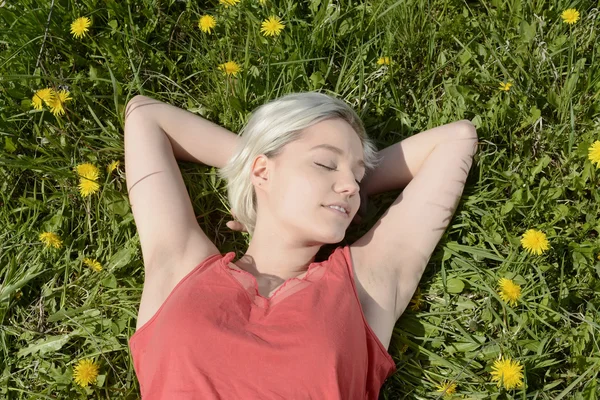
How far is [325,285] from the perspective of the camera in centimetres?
259

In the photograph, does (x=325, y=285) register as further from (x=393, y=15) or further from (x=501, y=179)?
(x=393, y=15)

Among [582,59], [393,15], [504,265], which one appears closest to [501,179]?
[504,265]

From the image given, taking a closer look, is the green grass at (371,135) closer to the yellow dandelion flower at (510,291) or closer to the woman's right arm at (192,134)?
the yellow dandelion flower at (510,291)

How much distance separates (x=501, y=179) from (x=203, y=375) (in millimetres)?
1875

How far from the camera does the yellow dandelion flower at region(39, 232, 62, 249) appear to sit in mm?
3271

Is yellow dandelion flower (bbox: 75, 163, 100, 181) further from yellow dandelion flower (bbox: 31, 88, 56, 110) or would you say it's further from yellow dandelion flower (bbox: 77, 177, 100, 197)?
yellow dandelion flower (bbox: 31, 88, 56, 110)

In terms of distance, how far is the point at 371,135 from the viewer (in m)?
3.55

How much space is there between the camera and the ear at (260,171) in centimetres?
281

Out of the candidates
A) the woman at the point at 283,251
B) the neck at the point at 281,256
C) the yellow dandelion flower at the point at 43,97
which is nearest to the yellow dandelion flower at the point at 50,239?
the woman at the point at 283,251

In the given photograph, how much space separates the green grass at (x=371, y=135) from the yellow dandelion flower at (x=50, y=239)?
74 mm

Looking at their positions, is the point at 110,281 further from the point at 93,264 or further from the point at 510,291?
the point at 510,291

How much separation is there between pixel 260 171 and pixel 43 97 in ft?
4.70

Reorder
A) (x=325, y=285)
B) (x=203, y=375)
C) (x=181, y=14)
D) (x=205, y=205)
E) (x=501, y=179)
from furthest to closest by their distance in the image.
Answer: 1. (x=181, y=14)
2. (x=205, y=205)
3. (x=501, y=179)
4. (x=325, y=285)
5. (x=203, y=375)

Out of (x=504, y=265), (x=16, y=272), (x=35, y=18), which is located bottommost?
(x=16, y=272)
